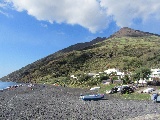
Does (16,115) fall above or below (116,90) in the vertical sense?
below

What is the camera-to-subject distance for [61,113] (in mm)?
44500

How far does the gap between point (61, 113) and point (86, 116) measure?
5.50 meters

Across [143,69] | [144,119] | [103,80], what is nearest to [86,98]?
[144,119]

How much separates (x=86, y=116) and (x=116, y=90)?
126 feet

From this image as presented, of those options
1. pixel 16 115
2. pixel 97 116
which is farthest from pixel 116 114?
pixel 16 115

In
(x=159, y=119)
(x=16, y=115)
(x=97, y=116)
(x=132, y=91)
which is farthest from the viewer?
(x=132, y=91)

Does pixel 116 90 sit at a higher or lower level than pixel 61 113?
higher

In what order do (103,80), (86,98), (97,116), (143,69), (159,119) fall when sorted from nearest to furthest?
(159,119), (97,116), (86,98), (143,69), (103,80)

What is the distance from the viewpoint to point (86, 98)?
63000 millimetres

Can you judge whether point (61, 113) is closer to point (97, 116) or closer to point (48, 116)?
point (48, 116)

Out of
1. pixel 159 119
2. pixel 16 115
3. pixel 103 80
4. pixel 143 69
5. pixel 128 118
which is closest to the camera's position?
pixel 159 119

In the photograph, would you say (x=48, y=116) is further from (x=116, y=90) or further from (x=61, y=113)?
(x=116, y=90)

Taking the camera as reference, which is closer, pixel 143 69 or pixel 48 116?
pixel 48 116

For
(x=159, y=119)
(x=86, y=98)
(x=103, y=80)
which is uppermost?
(x=103, y=80)
